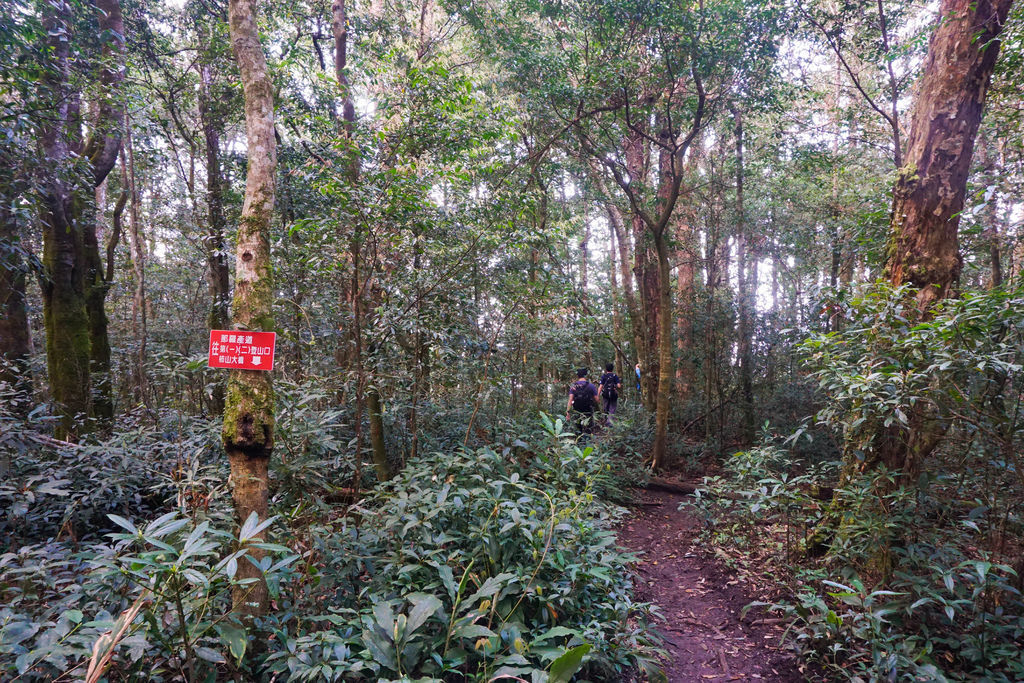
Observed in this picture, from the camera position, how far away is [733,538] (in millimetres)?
5102

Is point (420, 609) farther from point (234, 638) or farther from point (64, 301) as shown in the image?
Answer: point (64, 301)

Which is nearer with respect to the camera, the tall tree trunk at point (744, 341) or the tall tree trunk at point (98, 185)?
the tall tree trunk at point (98, 185)

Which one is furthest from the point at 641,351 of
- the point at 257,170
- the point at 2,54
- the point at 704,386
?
the point at 2,54

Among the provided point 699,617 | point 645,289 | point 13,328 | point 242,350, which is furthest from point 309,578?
point 645,289

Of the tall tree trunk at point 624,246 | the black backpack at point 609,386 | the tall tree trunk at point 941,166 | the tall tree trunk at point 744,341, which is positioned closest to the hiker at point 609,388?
the black backpack at point 609,386

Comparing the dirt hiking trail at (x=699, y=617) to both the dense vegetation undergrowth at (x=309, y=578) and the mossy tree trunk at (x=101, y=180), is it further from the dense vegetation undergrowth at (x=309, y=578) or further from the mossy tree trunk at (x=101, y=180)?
the mossy tree trunk at (x=101, y=180)

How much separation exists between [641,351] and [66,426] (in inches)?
429

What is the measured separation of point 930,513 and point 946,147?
10.3 ft

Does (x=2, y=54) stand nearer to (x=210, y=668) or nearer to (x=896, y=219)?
(x=210, y=668)

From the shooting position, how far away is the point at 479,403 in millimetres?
5879

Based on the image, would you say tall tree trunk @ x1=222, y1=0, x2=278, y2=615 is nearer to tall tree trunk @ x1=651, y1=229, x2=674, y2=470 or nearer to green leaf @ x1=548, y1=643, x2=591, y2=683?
green leaf @ x1=548, y1=643, x2=591, y2=683

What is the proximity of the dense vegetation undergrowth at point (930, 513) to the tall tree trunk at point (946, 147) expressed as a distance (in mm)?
775

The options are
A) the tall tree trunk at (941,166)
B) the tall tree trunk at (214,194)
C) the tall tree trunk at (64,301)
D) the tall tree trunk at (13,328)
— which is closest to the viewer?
the tall tree trunk at (941,166)

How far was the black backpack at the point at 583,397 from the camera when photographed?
26.9 ft
